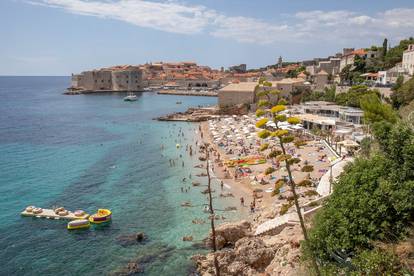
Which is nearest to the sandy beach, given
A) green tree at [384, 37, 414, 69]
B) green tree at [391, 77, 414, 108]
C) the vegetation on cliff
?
the vegetation on cliff

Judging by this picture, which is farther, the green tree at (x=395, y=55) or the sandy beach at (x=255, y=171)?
the green tree at (x=395, y=55)

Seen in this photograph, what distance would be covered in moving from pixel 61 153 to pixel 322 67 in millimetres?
55089

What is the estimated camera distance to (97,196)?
20.5m

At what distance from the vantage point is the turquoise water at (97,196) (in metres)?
13.5

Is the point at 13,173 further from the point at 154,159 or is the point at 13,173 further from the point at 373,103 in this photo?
the point at 373,103

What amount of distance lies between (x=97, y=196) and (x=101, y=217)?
14.0ft

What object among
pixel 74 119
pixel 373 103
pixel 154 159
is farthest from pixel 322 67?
pixel 373 103

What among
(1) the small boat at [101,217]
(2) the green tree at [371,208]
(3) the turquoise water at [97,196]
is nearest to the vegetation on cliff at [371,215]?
(2) the green tree at [371,208]

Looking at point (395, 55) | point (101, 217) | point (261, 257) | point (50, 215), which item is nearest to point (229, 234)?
point (261, 257)

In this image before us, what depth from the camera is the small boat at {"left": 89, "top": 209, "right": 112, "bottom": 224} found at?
53.9 feet

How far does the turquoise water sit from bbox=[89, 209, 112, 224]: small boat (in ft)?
1.32

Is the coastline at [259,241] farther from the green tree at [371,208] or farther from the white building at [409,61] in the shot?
the white building at [409,61]

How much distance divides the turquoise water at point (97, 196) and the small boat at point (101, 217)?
402mm

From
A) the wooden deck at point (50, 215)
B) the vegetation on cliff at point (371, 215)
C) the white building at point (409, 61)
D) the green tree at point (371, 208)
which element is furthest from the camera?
the white building at point (409, 61)
